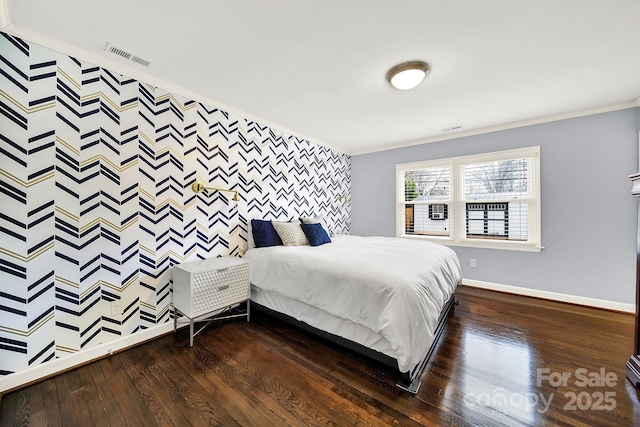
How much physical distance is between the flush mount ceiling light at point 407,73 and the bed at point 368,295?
1.58 m

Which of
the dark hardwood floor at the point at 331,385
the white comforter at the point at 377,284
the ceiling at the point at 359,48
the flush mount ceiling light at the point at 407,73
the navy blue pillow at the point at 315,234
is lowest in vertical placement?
the dark hardwood floor at the point at 331,385

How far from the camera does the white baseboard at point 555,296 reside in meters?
2.83

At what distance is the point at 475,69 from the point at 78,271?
362 cm

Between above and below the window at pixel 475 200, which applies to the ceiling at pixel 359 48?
above

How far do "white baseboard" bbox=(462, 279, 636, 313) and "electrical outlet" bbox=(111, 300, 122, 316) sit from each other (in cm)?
436

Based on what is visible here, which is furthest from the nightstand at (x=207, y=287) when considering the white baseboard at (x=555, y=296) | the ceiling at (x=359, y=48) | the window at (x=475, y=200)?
the white baseboard at (x=555, y=296)

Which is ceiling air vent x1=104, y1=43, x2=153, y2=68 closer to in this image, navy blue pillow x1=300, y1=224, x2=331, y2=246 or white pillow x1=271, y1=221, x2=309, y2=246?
white pillow x1=271, y1=221, x2=309, y2=246

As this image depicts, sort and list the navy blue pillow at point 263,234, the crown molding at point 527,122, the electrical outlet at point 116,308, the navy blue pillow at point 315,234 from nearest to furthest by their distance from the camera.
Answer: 1. the electrical outlet at point 116,308
2. the crown molding at point 527,122
3. the navy blue pillow at point 263,234
4. the navy blue pillow at point 315,234

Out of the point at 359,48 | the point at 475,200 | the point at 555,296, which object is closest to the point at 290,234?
the point at 359,48

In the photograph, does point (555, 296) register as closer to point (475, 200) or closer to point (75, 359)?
point (475, 200)

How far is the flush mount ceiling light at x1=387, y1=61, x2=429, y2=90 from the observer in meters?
2.03

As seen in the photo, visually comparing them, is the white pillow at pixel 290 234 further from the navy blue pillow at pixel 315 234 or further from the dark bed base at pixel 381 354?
the dark bed base at pixel 381 354

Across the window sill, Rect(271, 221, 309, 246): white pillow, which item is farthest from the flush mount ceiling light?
the window sill

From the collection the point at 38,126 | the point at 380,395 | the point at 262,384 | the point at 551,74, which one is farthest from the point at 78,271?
the point at 551,74
